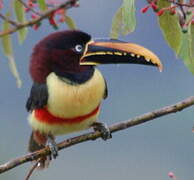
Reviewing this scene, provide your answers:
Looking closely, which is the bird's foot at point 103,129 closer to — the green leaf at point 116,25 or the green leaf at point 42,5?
the green leaf at point 116,25

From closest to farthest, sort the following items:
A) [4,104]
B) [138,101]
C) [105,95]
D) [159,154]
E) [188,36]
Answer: [188,36]
[105,95]
[159,154]
[138,101]
[4,104]

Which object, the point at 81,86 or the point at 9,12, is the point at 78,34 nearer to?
the point at 81,86

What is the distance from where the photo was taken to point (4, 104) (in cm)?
2159

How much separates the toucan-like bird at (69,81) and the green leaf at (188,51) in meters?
0.45

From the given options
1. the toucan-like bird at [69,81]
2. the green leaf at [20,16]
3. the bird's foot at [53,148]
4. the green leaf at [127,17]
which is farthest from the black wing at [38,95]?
the green leaf at [127,17]

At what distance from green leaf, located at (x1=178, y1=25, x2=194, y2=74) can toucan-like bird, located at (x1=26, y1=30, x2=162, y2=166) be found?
45 cm

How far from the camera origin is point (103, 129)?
134 inches

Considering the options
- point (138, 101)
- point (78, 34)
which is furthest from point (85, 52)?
point (138, 101)

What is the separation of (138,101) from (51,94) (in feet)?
45.1

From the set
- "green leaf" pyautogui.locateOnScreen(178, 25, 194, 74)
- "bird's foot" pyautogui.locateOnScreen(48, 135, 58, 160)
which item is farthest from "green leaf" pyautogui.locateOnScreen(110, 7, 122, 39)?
"bird's foot" pyautogui.locateOnScreen(48, 135, 58, 160)

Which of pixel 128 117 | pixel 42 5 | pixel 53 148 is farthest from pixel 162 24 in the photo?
pixel 128 117

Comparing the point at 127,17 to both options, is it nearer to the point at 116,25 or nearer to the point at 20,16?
the point at 116,25

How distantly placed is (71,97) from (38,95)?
0.16 meters

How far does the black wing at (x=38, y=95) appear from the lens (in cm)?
344
